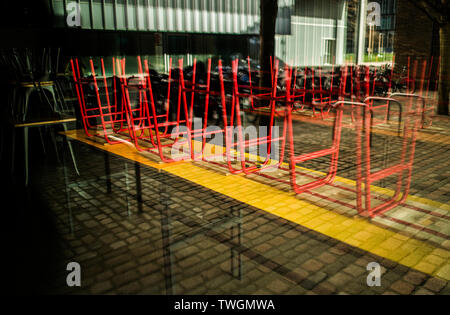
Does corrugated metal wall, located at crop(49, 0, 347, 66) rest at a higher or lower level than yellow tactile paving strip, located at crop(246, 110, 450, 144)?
higher

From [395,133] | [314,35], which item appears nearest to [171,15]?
[314,35]

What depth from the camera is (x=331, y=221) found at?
12.8ft

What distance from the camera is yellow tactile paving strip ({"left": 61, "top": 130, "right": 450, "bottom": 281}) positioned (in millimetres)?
3160

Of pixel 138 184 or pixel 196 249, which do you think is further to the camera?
pixel 138 184

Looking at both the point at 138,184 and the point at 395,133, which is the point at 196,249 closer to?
the point at 138,184

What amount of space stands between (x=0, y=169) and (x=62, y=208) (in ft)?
8.28

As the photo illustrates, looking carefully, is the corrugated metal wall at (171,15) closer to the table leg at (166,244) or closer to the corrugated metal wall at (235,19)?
the corrugated metal wall at (235,19)

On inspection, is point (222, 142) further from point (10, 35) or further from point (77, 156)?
point (10, 35)

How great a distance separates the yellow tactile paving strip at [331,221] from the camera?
316 centimetres

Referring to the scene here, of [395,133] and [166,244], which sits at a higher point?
[395,133]

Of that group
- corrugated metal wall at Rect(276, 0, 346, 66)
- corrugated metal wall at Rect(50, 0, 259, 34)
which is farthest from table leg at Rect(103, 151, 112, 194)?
corrugated metal wall at Rect(276, 0, 346, 66)

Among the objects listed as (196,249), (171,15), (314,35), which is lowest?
(196,249)

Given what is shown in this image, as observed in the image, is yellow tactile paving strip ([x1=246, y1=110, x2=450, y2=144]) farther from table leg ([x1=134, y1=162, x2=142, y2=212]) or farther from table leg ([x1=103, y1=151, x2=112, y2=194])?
table leg ([x1=103, y1=151, x2=112, y2=194])

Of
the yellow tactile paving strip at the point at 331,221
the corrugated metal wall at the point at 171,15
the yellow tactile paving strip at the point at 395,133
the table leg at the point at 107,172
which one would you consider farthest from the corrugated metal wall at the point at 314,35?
the yellow tactile paving strip at the point at 331,221
